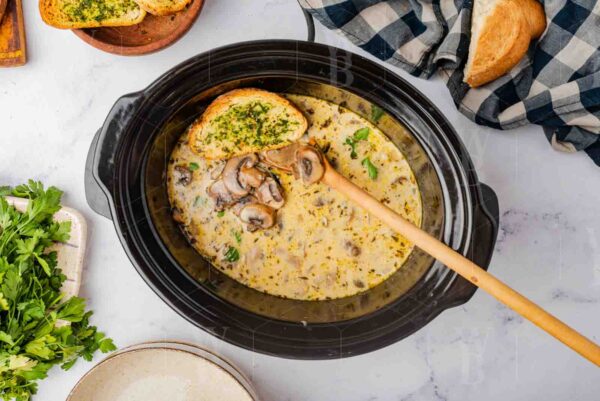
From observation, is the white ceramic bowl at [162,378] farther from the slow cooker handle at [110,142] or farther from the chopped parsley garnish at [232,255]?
the slow cooker handle at [110,142]

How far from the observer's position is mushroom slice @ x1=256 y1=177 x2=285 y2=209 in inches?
79.1

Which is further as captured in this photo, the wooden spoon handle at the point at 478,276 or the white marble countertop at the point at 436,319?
the white marble countertop at the point at 436,319

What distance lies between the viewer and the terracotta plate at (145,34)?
1.96m

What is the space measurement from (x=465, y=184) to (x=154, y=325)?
1115 millimetres

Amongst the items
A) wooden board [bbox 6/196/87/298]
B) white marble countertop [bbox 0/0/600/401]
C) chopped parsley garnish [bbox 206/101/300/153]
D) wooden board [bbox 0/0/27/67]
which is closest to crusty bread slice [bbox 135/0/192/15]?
white marble countertop [bbox 0/0/600/401]

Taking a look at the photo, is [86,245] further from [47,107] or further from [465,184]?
[465,184]

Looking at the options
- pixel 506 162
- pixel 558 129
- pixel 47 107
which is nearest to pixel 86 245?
pixel 47 107

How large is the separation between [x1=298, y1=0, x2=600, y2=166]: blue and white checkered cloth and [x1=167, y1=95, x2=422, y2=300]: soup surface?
0.82ft

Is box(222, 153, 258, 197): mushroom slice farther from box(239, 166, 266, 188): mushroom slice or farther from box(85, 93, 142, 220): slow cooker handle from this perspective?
box(85, 93, 142, 220): slow cooker handle

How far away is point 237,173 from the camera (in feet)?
Result: 6.61

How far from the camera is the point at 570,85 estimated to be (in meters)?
1.88

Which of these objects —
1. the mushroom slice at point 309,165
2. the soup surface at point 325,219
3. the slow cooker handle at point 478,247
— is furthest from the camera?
the soup surface at point 325,219

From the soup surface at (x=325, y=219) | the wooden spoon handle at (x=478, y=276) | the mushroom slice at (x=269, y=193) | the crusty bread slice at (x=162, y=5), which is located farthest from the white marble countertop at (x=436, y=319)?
the mushroom slice at (x=269, y=193)

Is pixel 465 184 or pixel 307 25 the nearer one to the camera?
pixel 465 184
